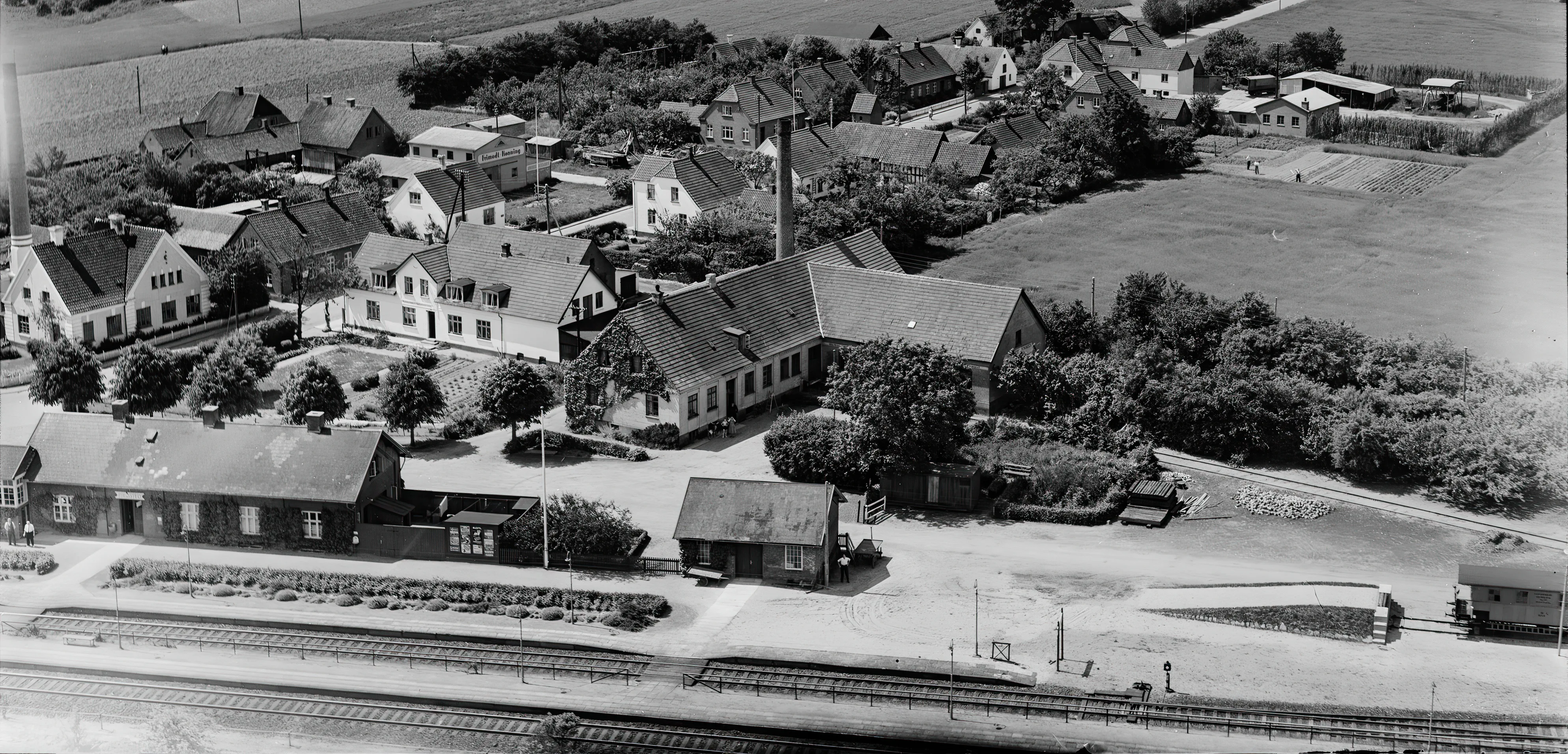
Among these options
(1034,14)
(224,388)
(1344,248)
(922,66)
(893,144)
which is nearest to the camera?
(224,388)

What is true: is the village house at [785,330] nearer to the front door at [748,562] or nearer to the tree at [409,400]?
the tree at [409,400]

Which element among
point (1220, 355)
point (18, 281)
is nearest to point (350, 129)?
point (18, 281)

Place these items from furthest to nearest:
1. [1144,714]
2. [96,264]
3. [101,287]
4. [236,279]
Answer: [236,279]
[96,264]
[101,287]
[1144,714]

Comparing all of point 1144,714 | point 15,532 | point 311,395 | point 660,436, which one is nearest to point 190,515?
point 15,532

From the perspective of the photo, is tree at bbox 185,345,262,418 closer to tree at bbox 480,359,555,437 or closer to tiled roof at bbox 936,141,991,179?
tree at bbox 480,359,555,437

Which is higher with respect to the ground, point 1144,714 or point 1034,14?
point 1034,14

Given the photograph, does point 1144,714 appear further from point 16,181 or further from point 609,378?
point 16,181

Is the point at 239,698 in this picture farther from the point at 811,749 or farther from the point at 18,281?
the point at 18,281
